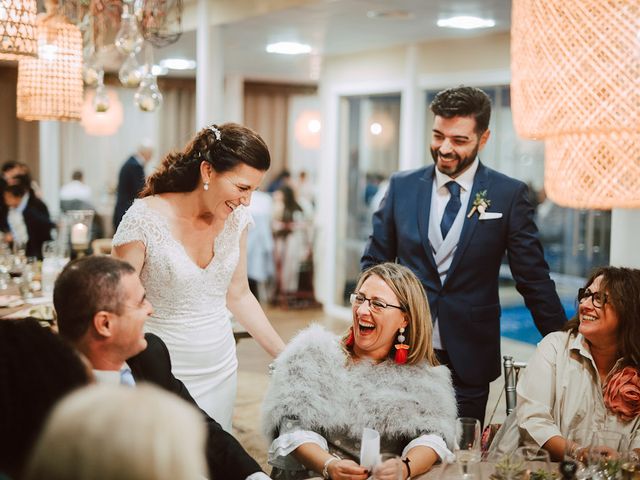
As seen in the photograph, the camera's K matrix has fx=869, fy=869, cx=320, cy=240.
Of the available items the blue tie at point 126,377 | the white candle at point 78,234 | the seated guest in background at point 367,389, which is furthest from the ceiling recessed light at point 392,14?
the blue tie at point 126,377

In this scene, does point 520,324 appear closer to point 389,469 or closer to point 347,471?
point 347,471

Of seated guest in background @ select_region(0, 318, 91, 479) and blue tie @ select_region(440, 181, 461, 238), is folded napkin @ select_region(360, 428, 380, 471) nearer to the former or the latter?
seated guest in background @ select_region(0, 318, 91, 479)

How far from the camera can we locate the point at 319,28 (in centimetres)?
681

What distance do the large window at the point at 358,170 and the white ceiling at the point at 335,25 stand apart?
624mm

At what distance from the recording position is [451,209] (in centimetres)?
325

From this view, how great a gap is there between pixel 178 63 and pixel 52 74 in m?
5.89

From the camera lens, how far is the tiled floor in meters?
5.05

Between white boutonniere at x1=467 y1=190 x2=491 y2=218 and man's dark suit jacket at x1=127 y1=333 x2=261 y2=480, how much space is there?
127cm

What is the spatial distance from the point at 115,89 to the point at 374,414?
38.2ft

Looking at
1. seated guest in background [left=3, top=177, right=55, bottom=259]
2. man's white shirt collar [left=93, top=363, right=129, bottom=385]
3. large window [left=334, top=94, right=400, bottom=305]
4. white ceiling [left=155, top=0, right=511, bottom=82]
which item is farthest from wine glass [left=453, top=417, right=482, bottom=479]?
large window [left=334, top=94, right=400, bottom=305]

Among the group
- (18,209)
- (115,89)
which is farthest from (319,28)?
(115,89)

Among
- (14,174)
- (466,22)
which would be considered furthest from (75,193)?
(466,22)

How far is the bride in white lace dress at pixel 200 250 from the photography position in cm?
281

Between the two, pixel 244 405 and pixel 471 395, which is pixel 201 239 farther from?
pixel 244 405
